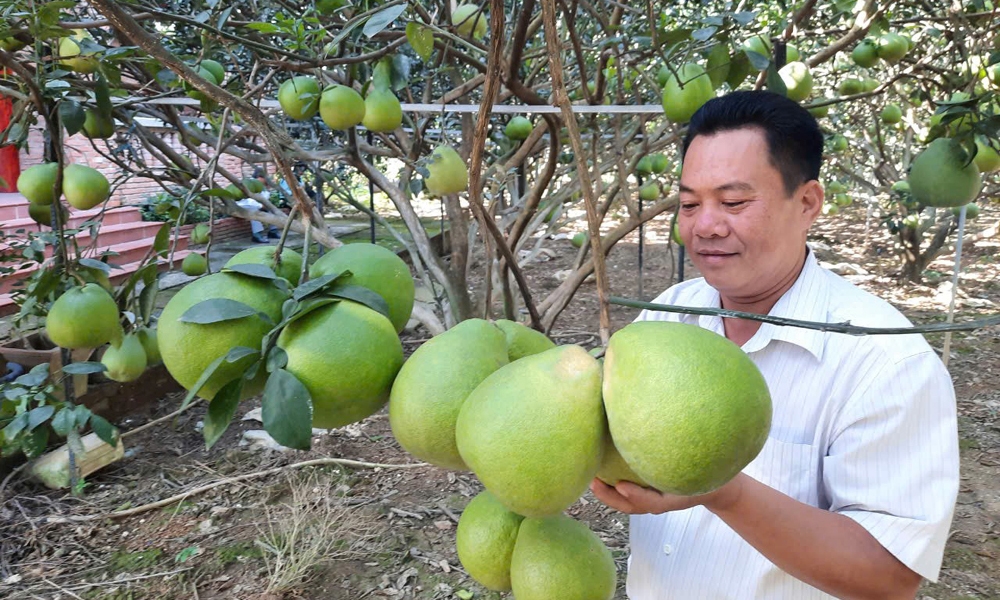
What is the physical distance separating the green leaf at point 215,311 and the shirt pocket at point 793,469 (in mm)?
990

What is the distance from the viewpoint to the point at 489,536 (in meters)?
1.05

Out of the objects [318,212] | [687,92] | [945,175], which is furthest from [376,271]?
[318,212]

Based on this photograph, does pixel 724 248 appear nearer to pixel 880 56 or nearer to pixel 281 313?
pixel 281 313

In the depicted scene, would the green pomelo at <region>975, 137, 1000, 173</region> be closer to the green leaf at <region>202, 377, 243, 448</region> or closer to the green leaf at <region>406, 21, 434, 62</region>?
the green leaf at <region>406, 21, 434, 62</region>

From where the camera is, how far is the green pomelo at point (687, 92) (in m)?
2.29

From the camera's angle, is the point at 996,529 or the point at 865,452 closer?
the point at 865,452

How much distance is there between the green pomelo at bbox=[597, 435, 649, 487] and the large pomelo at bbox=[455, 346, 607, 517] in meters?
0.03

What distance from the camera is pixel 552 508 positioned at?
672mm

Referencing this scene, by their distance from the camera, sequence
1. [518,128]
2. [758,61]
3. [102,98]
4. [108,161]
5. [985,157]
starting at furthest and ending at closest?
[108,161]
[518,128]
[985,157]
[758,61]
[102,98]

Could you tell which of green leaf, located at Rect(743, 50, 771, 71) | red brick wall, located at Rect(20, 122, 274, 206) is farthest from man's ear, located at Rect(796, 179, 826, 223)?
red brick wall, located at Rect(20, 122, 274, 206)

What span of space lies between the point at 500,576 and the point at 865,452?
2.16ft

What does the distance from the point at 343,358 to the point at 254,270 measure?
0.53 feet

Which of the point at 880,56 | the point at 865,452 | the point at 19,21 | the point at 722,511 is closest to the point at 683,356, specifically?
the point at 722,511

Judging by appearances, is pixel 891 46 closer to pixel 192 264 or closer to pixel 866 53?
pixel 866 53
